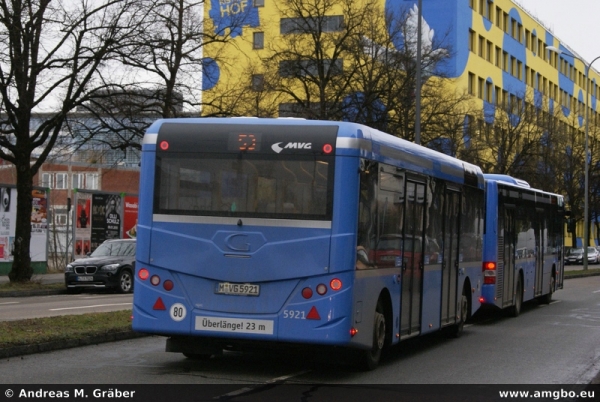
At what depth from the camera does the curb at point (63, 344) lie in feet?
38.7

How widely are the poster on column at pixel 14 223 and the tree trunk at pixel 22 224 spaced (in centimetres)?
300

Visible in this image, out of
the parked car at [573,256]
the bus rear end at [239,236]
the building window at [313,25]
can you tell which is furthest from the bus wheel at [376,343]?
the parked car at [573,256]

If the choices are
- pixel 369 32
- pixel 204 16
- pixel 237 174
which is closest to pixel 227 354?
pixel 237 174

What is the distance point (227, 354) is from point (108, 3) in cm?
1737

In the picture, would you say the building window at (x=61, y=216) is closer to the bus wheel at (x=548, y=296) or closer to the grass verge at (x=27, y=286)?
the grass verge at (x=27, y=286)

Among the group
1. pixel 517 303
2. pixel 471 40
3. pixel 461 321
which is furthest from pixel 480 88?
pixel 461 321

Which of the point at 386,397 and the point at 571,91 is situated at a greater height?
the point at 571,91

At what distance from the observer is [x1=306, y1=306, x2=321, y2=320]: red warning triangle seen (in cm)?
1046

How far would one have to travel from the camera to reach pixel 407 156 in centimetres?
A: 1265

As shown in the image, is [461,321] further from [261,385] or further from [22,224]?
[22,224]

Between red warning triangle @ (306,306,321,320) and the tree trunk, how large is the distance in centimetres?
2101

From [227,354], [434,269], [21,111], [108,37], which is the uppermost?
[108,37]

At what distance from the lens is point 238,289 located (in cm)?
1073

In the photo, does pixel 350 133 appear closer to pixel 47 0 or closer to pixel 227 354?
pixel 227 354
